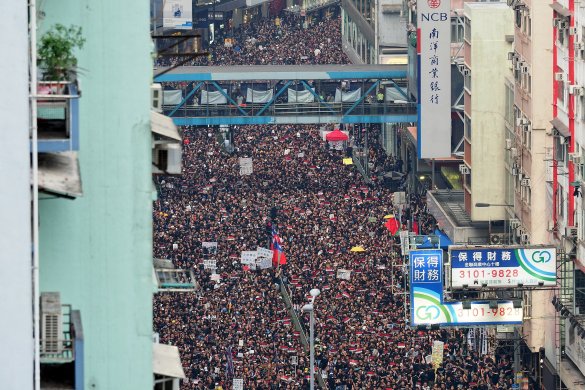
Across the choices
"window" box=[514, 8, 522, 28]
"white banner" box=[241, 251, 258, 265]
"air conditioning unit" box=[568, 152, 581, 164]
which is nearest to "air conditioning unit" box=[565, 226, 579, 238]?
"air conditioning unit" box=[568, 152, 581, 164]

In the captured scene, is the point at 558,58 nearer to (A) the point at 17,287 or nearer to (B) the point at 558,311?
(B) the point at 558,311

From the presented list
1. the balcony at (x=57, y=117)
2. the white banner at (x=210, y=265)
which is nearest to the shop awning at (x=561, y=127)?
the white banner at (x=210, y=265)

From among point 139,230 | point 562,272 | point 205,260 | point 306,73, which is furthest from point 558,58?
point 139,230

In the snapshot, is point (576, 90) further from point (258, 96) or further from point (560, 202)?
point (258, 96)

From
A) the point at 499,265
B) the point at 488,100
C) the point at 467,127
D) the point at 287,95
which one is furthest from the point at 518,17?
the point at 287,95

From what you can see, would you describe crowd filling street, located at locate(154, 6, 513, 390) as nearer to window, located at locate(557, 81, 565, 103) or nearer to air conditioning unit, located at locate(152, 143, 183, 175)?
window, located at locate(557, 81, 565, 103)
